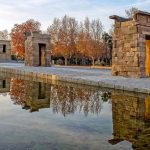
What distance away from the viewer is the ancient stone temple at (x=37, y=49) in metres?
27.8

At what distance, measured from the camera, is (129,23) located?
56.9 ft

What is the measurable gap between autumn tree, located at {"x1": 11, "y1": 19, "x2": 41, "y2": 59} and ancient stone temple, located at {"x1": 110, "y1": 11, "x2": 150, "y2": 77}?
3017cm

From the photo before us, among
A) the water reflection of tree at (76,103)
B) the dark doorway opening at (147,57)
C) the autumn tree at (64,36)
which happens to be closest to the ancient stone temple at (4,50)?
the autumn tree at (64,36)

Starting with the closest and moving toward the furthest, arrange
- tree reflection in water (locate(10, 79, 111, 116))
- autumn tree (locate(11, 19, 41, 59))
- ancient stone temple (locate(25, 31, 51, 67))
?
tree reflection in water (locate(10, 79, 111, 116)), ancient stone temple (locate(25, 31, 51, 67)), autumn tree (locate(11, 19, 41, 59))

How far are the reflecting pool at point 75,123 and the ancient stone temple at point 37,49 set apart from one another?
18.9 metres

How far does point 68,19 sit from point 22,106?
46.3 m

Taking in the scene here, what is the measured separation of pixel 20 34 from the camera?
156 ft

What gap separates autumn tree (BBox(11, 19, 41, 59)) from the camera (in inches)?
1844

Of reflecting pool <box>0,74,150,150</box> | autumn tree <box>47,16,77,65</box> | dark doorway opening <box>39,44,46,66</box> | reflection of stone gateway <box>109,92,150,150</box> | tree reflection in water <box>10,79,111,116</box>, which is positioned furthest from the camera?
autumn tree <box>47,16,77,65</box>

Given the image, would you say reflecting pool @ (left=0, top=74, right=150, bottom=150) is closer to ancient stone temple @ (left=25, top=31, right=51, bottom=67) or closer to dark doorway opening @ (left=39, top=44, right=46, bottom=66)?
ancient stone temple @ (left=25, top=31, right=51, bottom=67)

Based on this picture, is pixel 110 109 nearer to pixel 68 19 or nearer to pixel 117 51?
pixel 117 51

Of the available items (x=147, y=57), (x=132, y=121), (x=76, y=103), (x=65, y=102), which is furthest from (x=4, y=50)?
(x=132, y=121)

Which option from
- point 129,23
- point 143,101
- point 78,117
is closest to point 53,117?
point 78,117

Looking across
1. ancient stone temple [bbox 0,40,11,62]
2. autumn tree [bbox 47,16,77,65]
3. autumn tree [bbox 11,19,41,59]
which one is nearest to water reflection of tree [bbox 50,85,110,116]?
ancient stone temple [bbox 0,40,11,62]
